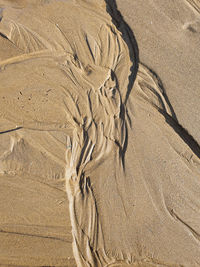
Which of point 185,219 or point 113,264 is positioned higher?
point 185,219

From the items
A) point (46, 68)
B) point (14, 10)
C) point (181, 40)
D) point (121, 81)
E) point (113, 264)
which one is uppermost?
point (181, 40)

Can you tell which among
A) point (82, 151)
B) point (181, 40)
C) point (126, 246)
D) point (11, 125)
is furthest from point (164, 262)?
point (181, 40)

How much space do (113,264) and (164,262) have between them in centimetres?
51

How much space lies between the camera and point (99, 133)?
7.39ft

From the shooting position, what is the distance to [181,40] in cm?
221

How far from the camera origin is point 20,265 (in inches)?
87.1

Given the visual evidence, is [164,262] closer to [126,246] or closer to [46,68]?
[126,246]

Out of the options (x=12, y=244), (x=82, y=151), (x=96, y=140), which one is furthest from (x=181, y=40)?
(x=12, y=244)

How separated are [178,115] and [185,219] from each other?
1.05m

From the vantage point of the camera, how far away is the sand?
2209mm

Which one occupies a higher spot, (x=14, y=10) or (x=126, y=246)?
(x=14, y=10)

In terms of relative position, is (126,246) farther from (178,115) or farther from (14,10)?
(14,10)

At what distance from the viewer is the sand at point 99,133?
2209 mm

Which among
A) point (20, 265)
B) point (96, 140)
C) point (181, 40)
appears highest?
point (181, 40)
